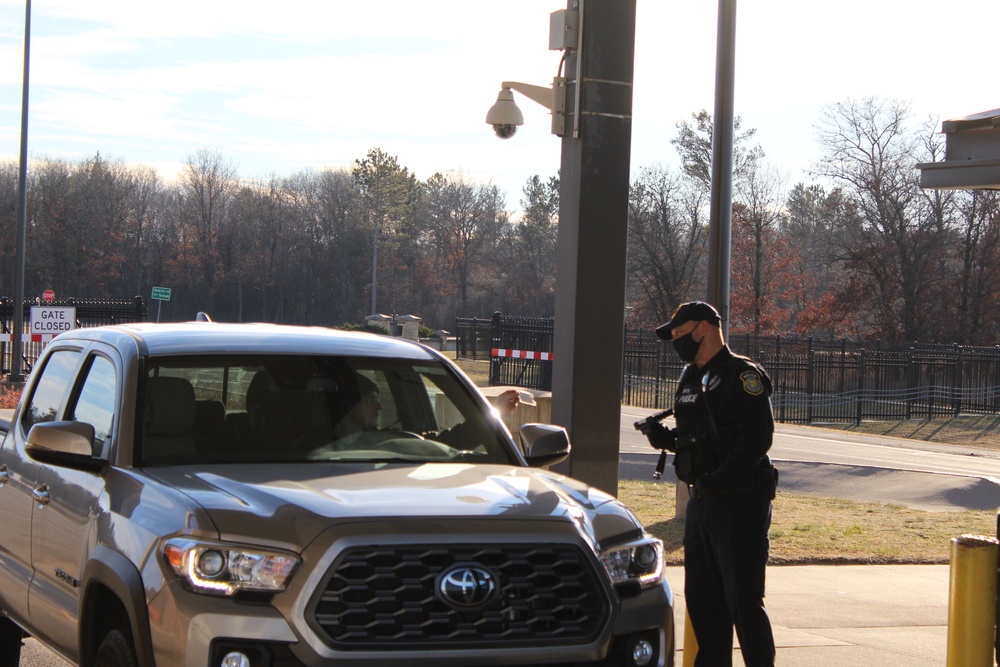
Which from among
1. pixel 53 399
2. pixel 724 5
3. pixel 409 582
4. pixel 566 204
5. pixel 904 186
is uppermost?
pixel 904 186

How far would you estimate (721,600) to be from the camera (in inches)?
217

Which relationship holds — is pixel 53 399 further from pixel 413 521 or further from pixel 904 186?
pixel 904 186

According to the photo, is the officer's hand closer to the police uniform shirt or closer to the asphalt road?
the police uniform shirt

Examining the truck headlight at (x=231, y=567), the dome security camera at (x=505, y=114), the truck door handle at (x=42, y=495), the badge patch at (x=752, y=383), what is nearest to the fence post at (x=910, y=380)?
the dome security camera at (x=505, y=114)

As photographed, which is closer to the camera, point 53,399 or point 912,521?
point 53,399

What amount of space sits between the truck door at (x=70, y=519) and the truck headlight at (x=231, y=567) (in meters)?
0.77

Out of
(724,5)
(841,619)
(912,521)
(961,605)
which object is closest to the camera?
(961,605)

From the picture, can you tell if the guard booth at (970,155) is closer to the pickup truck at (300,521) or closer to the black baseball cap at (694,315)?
the black baseball cap at (694,315)

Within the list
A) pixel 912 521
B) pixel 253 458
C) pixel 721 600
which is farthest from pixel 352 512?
pixel 912 521

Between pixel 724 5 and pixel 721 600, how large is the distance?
678 cm

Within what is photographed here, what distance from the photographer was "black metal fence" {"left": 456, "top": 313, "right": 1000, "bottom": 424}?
111ft

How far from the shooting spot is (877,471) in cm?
1778

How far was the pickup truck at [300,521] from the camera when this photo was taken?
3.68 meters

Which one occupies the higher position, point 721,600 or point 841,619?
point 721,600
